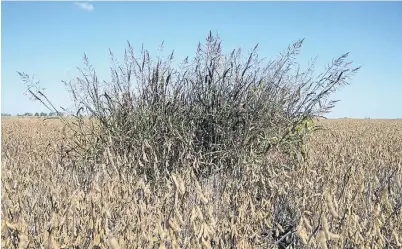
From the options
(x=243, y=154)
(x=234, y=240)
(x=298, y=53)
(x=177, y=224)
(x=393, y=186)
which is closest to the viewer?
(x=177, y=224)

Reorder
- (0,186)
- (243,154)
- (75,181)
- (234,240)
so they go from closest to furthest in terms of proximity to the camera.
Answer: (0,186) < (234,240) < (75,181) < (243,154)

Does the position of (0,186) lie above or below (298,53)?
below

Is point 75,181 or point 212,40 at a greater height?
point 212,40

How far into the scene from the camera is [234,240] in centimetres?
234

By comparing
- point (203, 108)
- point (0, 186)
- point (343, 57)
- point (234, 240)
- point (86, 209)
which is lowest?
point (234, 240)

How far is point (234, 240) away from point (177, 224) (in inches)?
33.7

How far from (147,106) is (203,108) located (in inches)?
25.6

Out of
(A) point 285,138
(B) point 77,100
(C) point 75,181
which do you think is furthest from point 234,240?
(B) point 77,100

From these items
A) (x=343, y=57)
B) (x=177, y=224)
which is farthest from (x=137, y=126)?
(x=177, y=224)

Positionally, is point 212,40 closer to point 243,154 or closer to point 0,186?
point 243,154

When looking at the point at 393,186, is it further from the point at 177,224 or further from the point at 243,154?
the point at 177,224

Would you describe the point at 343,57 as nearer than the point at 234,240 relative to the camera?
No

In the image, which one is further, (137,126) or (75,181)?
(137,126)

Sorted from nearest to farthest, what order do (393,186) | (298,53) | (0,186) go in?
(0,186)
(393,186)
(298,53)
